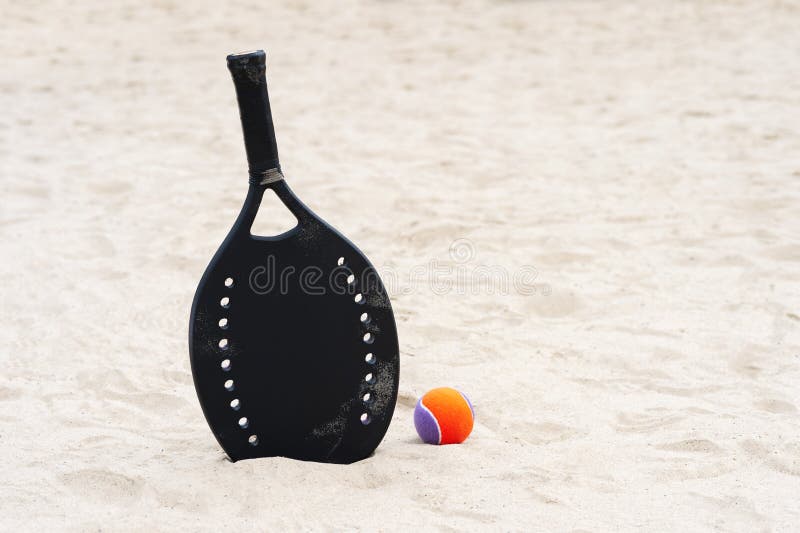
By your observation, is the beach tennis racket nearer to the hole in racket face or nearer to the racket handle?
the racket handle

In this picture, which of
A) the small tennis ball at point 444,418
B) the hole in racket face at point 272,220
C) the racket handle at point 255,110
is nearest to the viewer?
Answer: the racket handle at point 255,110

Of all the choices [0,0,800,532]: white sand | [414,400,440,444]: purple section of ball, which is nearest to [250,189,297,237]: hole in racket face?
[0,0,800,532]: white sand

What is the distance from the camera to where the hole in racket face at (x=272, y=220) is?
4082 millimetres

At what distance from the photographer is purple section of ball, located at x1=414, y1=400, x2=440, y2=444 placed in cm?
235

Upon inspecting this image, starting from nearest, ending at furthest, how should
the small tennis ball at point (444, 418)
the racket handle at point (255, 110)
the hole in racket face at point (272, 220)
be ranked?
the racket handle at point (255, 110)
the small tennis ball at point (444, 418)
the hole in racket face at point (272, 220)

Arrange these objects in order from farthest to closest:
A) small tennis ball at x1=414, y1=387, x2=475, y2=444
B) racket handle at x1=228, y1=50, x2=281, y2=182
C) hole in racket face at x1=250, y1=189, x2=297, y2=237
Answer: hole in racket face at x1=250, y1=189, x2=297, y2=237, small tennis ball at x1=414, y1=387, x2=475, y2=444, racket handle at x1=228, y1=50, x2=281, y2=182

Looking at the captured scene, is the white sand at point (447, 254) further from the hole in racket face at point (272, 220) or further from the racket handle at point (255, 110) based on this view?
the racket handle at point (255, 110)

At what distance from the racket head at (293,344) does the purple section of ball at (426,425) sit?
0.12m

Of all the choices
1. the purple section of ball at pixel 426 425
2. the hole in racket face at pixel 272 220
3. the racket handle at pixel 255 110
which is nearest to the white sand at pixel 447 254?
the purple section of ball at pixel 426 425

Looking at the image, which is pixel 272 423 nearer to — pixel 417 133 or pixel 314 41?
pixel 417 133

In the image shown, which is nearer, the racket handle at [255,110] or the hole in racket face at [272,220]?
the racket handle at [255,110]

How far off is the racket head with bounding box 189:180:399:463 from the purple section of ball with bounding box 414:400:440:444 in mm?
116

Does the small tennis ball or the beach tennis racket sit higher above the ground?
the beach tennis racket

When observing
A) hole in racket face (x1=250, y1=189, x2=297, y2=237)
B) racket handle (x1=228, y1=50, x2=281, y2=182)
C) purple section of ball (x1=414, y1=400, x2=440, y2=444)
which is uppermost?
racket handle (x1=228, y1=50, x2=281, y2=182)
